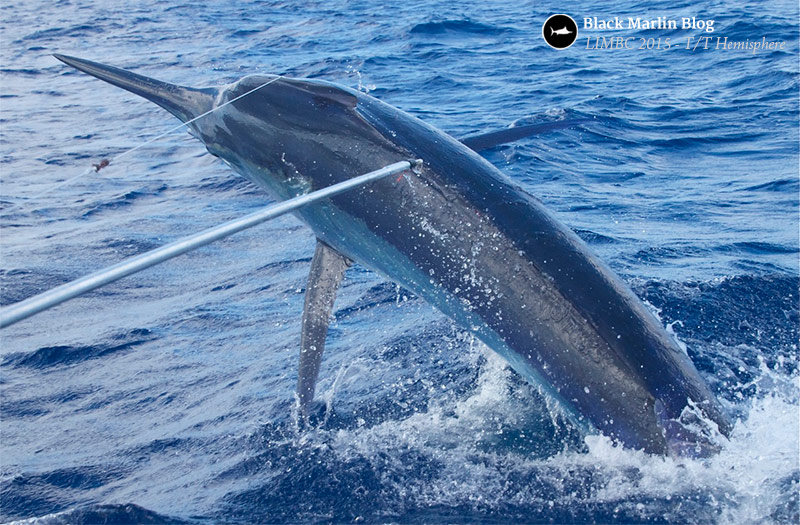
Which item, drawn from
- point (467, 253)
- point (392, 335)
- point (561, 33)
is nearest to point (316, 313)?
point (467, 253)

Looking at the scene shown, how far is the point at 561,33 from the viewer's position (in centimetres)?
2284

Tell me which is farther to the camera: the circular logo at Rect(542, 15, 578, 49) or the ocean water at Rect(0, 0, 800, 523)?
the circular logo at Rect(542, 15, 578, 49)

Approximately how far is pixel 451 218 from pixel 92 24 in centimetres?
3148

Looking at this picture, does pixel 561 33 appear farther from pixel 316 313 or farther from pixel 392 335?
pixel 316 313

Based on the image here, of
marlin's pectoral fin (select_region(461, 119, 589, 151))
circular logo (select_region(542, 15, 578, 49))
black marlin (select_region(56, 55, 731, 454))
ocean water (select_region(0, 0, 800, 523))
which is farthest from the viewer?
circular logo (select_region(542, 15, 578, 49))

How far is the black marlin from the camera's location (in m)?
4.50

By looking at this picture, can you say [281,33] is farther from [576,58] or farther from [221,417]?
[221,417]

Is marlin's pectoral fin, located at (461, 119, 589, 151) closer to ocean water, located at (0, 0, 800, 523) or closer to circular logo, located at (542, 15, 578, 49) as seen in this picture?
ocean water, located at (0, 0, 800, 523)

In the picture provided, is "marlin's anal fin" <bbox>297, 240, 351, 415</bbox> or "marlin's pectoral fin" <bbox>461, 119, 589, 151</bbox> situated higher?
"marlin's pectoral fin" <bbox>461, 119, 589, 151</bbox>

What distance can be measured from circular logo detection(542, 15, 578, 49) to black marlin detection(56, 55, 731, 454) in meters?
18.1

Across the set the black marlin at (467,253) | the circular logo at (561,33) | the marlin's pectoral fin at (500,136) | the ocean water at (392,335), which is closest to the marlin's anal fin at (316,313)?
the black marlin at (467,253)

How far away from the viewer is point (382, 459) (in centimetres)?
544

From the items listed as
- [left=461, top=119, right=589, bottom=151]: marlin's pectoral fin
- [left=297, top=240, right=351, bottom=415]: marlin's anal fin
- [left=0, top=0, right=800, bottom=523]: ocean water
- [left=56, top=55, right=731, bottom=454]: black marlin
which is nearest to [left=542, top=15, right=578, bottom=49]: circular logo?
[left=0, top=0, right=800, bottom=523]: ocean water

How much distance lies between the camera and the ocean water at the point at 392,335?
503 centimetres
